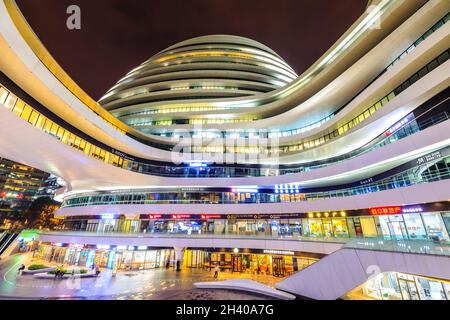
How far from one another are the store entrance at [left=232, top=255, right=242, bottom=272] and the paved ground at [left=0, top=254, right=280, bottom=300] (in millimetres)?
4623

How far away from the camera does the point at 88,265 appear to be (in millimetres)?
26844

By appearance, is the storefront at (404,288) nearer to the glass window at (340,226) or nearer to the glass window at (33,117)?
the glass window at (340,226)

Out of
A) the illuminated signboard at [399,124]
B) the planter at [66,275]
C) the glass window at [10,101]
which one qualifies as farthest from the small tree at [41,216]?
the illuminated signboard at [399,124]

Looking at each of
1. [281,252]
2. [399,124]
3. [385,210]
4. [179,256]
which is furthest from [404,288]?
[179,256]

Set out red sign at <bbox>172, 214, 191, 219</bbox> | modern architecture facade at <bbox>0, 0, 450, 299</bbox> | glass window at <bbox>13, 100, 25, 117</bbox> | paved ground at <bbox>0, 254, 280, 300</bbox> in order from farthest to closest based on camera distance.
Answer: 1. red sign at <bbox>172, 214, 191, 219</bbox>
2. modern architecture facade at <bbox>0, 0, 450, 299</bbox>
3. glass window at <bbox>13, 100, 25, 117</bbox>
4. paved ground at <bbox>0, 254, 280, 300</bbox>

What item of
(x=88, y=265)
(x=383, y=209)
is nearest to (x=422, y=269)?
(x=383, y=209)

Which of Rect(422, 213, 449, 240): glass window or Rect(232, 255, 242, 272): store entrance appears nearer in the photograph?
Rect(422, 213, 449, 240): glass window

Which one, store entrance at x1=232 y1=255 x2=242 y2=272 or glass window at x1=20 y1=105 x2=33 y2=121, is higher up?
glass window at x1=20 y1=105 x2=33 y2=121

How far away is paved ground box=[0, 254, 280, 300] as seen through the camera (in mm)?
14844

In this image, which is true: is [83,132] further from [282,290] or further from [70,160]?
[282,290]

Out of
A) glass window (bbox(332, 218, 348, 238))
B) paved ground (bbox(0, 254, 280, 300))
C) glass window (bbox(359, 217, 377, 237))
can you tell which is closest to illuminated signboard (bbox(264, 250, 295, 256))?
paved ground (bbox(0, 254, 280, 300))

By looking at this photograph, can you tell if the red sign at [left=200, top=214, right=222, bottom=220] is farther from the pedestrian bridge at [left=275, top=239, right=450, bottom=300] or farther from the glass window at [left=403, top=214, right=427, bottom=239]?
the glass window at [left=403, top=214, right=427, bottom=239]

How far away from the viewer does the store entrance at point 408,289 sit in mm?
13570

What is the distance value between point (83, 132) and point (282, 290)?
78.6ft
